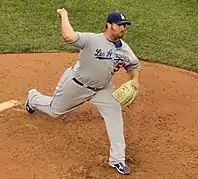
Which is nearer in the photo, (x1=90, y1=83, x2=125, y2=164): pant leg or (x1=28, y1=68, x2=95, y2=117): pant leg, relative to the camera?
(x1=90, y1=83, x2=125, y2=164): pant leg

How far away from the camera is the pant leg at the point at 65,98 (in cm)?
591

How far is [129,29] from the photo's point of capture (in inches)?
407

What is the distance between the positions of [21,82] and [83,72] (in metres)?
2.05

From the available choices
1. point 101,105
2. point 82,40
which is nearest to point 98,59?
point 82,40

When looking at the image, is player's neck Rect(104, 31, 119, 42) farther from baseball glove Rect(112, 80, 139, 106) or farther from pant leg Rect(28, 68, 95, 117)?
pant leg Rect(28, 68, 95, 117)

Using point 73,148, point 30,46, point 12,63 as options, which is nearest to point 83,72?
point 73,148

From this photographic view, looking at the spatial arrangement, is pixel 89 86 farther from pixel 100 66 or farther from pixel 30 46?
pixel 30 46

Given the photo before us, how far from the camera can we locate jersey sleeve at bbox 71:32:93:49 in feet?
17.7

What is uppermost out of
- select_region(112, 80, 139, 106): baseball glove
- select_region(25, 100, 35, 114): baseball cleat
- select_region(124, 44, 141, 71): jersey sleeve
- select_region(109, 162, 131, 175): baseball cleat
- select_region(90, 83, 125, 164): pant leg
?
select_region(124, 44, 141, 71): jersey sleeve

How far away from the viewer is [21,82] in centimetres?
762

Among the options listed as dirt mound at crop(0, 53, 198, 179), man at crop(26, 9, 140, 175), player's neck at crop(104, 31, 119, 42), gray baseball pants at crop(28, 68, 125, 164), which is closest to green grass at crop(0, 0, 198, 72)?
dirt mound at crop(0, 53, 198, 179)

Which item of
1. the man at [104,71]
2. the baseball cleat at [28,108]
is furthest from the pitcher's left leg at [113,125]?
the baseball cleat at [28,108]

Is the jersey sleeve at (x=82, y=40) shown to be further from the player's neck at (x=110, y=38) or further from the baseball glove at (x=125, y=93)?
the baseball glove at (x=125, y=93)

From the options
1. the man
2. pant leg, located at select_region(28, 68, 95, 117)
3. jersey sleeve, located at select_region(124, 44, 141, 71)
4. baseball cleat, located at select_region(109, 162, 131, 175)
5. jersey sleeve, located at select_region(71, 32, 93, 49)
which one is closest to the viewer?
jersey sleeve, located at select_region(71, 32, 93, 49)
